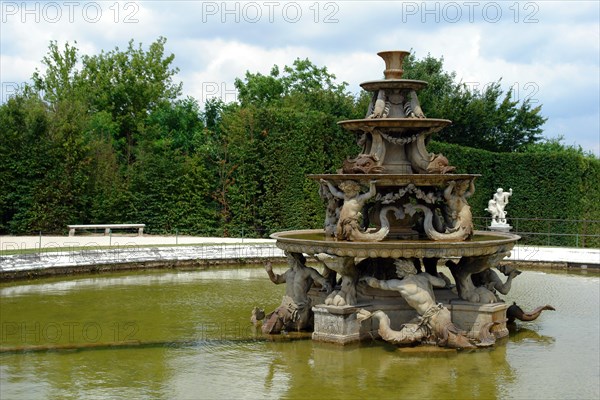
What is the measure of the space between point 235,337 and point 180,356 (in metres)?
1.60

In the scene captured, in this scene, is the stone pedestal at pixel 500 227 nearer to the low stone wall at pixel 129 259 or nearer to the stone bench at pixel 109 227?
the low stone wall at pixel 129 259

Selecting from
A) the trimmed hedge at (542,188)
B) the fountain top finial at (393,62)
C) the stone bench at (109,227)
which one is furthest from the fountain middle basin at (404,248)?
the trimmed hedge at (542,188)

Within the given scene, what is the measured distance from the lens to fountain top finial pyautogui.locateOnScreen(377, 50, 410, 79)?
1495cm

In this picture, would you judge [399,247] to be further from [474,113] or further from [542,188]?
[474,113]

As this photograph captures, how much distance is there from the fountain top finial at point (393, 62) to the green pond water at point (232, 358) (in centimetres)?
516

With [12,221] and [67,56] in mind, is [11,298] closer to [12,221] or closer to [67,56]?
[12,221]

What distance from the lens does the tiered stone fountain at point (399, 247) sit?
1279cm

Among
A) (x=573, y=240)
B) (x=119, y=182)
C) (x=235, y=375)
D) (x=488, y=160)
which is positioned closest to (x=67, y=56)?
(x=119, y=182)

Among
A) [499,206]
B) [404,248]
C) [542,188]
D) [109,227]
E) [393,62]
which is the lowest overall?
[404,248]

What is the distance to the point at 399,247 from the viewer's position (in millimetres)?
12781

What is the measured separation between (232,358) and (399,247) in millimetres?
3205

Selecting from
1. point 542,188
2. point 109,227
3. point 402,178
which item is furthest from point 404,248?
point 542,188

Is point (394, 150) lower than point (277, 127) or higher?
lower

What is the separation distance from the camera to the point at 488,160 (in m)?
32.8
